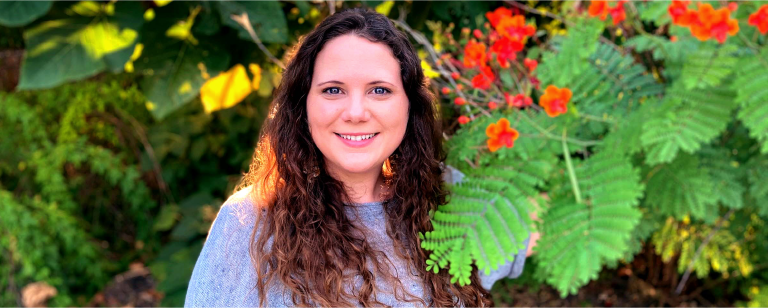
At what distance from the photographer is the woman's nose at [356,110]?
120 cm

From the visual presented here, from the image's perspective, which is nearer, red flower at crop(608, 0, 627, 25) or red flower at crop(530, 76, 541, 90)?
red flower at crop(608, 0, 627, 25)

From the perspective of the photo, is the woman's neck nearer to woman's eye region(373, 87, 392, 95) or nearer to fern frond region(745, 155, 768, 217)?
woman's eye region(373, 87, 392, 95)

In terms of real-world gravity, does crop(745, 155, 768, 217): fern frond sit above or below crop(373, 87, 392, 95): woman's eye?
below

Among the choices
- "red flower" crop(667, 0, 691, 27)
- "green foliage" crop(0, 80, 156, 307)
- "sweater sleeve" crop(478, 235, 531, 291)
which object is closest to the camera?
"red flower" crop(667, 0, 691, 27)

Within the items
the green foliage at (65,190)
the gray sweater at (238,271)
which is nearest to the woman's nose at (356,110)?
the gray sweater at (238,271)

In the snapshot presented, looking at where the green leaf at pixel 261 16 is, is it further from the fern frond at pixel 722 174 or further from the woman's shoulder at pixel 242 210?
the fern frond at pixel 722 174

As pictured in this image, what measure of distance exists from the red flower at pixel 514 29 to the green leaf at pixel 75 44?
4.55 feet

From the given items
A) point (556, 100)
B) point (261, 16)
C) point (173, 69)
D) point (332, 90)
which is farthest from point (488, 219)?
point (173, 69)

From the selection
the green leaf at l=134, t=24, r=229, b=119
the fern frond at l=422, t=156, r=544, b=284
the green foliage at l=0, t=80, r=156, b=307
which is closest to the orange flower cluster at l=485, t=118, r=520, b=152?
the fern frond at l=422, t=156, r=544, b=284

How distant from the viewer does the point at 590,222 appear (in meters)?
1.13

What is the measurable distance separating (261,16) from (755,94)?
1574 mm

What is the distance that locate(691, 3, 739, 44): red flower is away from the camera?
3.68ft

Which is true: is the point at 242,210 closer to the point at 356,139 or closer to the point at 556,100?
the point at 356,139

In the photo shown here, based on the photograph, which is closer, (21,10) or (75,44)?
(21,10)
